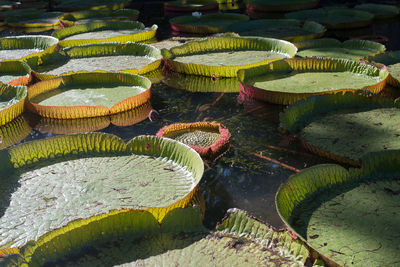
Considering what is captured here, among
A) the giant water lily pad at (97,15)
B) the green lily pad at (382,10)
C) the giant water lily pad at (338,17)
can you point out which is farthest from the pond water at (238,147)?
the green lily pad at (382,10)

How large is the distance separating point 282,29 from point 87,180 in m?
3.84

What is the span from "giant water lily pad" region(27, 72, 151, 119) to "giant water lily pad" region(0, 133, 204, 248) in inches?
23.7

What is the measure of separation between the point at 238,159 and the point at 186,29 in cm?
363

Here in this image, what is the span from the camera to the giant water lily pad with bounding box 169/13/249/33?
5.54m

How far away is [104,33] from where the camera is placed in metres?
5.43

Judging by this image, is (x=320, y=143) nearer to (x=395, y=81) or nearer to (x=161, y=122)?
(x=161, y=122)

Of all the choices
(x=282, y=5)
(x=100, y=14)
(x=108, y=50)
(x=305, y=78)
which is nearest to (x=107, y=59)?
(x=108, y=50)

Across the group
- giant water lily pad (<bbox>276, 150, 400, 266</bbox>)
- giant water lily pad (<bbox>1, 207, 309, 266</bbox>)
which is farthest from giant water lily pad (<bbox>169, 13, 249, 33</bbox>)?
giant water lily pad (<bbox>1, 207, 309, 266</bbox>)

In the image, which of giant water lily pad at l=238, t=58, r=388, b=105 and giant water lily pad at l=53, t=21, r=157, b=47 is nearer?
giant water lily pad at l=238, t=58, r=388, b=105

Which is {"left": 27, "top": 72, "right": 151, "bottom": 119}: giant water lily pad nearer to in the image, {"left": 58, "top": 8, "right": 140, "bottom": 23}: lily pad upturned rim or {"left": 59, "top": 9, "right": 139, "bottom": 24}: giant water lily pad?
{"left": 59, "top": 9, "right": 139, "bottom": 24}: giant water lily pad

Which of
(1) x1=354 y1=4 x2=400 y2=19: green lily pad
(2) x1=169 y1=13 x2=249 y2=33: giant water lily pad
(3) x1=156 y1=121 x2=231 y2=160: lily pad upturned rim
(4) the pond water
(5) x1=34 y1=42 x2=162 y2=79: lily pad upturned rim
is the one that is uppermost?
(1) x1=354 y1=4 x2=400 y2=19: green lily pad

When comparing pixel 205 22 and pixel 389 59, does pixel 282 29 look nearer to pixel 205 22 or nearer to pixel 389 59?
pixel 205 22

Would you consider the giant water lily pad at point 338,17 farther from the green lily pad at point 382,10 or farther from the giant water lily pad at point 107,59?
the giant water lily pad at point 107,59

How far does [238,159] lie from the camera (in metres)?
2.38
